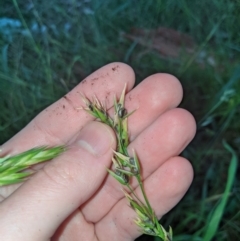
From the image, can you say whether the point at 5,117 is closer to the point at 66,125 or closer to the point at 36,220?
the point at 66,125

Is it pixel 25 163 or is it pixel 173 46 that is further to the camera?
pixel 173 46

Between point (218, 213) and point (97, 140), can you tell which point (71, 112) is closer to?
point (97, 140)

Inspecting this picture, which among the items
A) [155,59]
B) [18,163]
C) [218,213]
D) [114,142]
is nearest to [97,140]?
[114,142]

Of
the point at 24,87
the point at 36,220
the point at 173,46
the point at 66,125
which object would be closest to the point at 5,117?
the point at 24,87

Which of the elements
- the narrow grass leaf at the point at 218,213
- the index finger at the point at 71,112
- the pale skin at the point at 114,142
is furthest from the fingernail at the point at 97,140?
the narrow grass leaf at the point at 218,213

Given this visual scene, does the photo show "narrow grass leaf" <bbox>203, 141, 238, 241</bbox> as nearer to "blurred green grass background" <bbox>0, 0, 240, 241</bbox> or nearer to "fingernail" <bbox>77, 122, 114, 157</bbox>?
"blurred green grass background" <bbox>0, 0, 240, 241</bbox>

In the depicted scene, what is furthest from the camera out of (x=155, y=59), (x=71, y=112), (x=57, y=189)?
(x=155, y=59)
